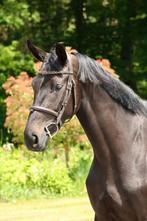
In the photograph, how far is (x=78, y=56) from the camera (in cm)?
389

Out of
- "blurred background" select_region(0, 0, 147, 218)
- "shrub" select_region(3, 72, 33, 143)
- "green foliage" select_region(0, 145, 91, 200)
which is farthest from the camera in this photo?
"blurred background" select_region(0, 0, 147, 218)

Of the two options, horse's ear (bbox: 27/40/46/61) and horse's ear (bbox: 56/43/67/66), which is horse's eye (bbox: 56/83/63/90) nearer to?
horse's ear (bbox: 56/43/67/66)

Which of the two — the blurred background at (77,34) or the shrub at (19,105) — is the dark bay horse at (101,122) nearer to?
the shrub at (19,105)

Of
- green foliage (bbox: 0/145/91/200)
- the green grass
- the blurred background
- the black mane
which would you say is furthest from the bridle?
the blurred background

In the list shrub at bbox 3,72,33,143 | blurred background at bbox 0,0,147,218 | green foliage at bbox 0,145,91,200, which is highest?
shrub at bbox 3,72,33,143

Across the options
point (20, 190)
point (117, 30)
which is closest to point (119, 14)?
point (117, 30)

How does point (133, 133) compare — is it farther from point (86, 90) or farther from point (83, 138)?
point (83, 138)

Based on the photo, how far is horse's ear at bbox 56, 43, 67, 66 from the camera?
367 centimetres

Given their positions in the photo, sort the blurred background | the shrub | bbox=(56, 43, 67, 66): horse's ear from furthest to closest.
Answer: the blurred background → the shrub → bbox=(56, 43, 67, 66): horse's ear

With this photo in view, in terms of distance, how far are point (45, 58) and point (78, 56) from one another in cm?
22

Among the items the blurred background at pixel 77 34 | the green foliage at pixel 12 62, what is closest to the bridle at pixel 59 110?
the blurred background at pixel 77 34

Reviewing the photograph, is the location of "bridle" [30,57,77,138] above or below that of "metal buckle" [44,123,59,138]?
above

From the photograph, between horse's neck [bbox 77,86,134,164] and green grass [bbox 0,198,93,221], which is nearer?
horse's neck [bbox 77,86,134,164]

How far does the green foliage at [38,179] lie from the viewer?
377 inches
